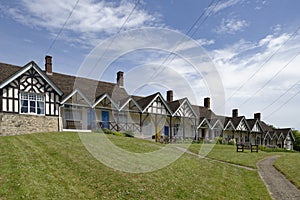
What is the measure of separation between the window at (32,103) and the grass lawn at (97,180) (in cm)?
878

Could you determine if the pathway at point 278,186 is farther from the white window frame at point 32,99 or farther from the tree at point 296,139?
the tree at point 296,139

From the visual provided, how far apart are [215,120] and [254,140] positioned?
12589 mm

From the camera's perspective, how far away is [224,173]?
41.9 feet

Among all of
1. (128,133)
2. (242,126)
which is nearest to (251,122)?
(242,126)

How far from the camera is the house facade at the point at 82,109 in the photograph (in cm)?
2092

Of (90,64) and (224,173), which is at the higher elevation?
(90,64)

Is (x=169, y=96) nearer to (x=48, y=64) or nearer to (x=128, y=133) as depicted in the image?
(x=128, y=133)

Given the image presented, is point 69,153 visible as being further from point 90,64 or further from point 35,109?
point 35,109

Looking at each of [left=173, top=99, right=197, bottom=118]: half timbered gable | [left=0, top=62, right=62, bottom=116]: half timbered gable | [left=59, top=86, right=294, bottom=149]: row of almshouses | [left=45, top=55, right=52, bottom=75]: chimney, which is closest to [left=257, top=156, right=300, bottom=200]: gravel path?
[left=59, top=86, right=294, bottom=149]: row of almshouses

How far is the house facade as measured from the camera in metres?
20.9

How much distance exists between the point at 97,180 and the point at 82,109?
57.7ft

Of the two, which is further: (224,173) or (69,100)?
(69,100)

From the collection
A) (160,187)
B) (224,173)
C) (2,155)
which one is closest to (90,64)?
(2,155)

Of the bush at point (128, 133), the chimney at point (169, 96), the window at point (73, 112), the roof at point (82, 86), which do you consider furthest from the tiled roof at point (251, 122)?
the window at point (73, 112)
